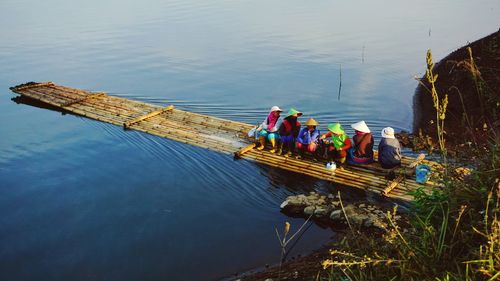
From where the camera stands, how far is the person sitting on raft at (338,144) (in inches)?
414

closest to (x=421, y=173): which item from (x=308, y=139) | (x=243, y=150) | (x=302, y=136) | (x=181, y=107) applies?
(x=308, y=139)

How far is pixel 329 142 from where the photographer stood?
11.4 m

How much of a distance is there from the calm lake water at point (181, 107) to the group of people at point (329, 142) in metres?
0.99

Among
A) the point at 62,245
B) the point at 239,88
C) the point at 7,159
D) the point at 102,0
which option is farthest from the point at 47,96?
the point at 102,0

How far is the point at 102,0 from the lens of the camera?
175ft

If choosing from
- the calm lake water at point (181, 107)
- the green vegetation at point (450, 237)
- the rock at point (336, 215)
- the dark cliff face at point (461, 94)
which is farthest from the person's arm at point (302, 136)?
the green vegetation at point (450, 237)

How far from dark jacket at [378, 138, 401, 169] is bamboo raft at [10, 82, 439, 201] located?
0.24 metres

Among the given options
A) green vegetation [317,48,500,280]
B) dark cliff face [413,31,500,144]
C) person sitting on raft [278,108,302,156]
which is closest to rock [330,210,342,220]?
person sitting on raft [278,108,302,156]

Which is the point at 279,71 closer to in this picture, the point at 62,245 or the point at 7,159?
the point at 7,159

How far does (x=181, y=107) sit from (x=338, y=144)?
8889 mm

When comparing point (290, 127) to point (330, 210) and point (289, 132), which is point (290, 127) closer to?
point (289, 132)

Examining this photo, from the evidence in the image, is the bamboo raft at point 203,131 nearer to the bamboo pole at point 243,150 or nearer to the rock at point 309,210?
the bamboo pole at point 243,150

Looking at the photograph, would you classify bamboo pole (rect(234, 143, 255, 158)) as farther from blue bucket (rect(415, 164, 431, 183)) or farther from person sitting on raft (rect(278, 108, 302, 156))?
blue bucket (rect(415, 164, 431, 183))

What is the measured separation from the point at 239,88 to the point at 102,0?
4050 centimetres
